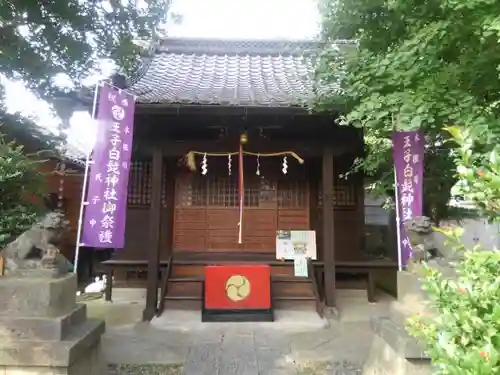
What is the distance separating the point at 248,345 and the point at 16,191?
425cm

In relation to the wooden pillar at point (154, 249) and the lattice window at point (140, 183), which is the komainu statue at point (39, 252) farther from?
the lattice window at point (140, 183)

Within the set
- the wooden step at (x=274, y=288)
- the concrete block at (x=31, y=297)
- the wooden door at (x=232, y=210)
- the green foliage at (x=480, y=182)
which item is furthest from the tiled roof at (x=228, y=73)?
the green foliage at (x=480, y=182)

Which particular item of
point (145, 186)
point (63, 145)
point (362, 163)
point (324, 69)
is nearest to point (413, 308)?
point (324, 69)

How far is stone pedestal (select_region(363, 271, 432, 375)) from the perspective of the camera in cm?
357

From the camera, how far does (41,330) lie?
372 centimetres

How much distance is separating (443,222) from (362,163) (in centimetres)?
271

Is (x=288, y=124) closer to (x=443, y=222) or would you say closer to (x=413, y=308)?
(x=443, y=222)

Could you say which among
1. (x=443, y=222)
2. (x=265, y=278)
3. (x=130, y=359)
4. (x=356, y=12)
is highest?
(x=356, y=12)

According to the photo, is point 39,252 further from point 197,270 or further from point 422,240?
point 197,270

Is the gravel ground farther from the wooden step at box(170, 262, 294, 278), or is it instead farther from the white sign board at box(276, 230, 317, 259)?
the white sign board at box(276, 230, 317, 259)

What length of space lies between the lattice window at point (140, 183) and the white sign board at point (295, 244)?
9.98ft

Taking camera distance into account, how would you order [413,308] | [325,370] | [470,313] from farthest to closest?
[325,370] < [413,308] < [470,313]

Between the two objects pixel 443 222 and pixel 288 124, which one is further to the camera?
pixel 443 222

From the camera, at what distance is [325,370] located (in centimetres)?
496
